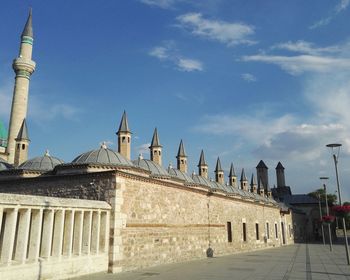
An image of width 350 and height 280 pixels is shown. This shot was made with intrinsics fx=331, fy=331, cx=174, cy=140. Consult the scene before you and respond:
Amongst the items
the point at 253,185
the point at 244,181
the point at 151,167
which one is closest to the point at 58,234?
the point at 151,167

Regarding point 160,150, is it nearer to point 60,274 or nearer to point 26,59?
point 26,59

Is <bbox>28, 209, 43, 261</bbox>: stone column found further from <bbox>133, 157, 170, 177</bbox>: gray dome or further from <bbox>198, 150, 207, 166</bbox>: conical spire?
<bbox>198, 150, 207, 166</bbox>: conical spire

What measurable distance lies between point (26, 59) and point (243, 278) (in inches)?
1165

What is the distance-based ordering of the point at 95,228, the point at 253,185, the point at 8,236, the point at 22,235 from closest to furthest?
the point at 8,236
the point at 22,235
the point at 95,228
the point at 253,185

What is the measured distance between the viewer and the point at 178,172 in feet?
96.1

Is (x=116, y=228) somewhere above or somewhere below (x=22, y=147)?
below

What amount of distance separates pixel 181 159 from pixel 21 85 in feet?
55.7

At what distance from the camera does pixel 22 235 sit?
29.9 ft

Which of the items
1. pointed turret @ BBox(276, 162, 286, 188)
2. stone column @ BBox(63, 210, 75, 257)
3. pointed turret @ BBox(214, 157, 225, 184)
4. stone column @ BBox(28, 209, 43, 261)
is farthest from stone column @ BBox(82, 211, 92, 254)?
pointed turret @ BBox(276, 162, 286, 188)

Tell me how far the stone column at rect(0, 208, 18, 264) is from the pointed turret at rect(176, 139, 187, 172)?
25215 millimetres

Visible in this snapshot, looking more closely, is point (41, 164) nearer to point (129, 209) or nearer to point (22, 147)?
point (22, 147)

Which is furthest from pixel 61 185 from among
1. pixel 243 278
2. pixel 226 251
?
pixel 226 251

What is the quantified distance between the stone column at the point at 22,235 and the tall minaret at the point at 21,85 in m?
23.9

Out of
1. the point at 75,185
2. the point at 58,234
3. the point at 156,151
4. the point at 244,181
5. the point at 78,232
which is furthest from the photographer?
the point at 244,181
